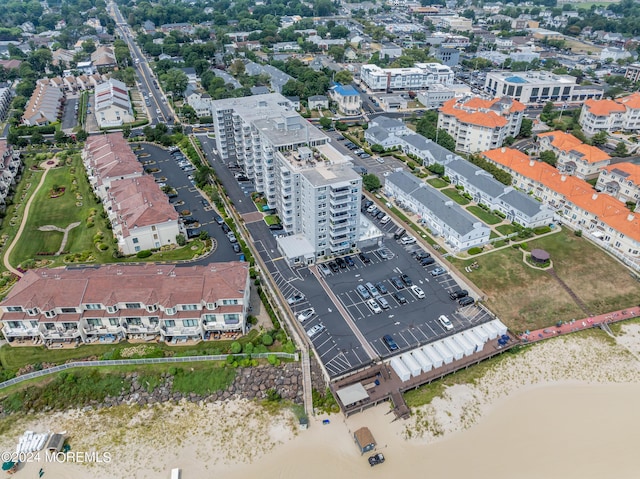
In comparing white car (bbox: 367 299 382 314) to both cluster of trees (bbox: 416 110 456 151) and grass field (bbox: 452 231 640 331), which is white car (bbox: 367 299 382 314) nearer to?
grass field (bbox: 452 231 640 331)

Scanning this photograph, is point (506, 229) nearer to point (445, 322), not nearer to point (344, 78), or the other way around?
point (445, 322)

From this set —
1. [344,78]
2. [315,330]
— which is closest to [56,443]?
[315,330]

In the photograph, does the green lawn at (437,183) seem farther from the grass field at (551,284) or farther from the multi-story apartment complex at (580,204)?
the grass field at (551,284)

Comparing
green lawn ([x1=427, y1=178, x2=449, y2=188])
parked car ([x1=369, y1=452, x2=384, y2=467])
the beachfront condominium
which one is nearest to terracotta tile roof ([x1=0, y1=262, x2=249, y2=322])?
the beachfront condominium

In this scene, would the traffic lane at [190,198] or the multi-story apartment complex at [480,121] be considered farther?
the multi-story apartment complex at [480,121]

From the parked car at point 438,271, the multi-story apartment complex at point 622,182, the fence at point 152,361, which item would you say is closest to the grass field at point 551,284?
the parked car at point 438,271

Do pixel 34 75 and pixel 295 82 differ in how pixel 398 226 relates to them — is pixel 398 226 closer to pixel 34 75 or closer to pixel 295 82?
pixel 295 82
